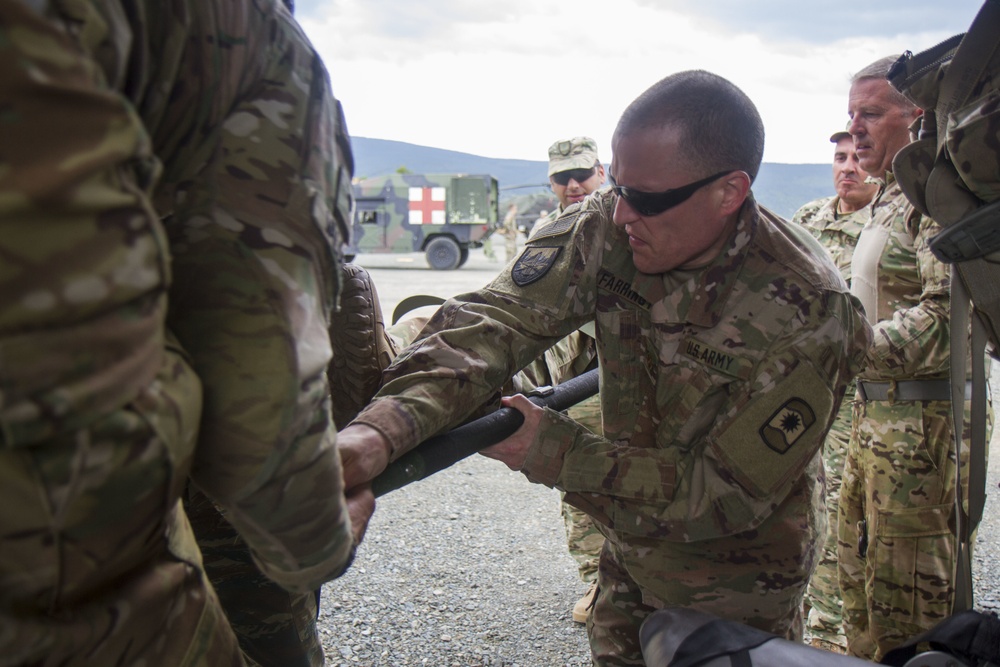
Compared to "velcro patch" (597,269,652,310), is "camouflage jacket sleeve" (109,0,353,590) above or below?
above

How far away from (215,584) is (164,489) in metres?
1.15

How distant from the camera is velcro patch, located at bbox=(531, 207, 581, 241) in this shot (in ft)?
6.99

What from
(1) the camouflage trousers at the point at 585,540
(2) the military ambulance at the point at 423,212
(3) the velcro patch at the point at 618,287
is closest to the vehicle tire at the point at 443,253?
(2) the military ambulance at the point at 423,212

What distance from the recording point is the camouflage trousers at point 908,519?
2818mm

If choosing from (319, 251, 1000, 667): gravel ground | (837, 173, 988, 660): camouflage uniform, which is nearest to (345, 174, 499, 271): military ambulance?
(319, 251, 1000, 667): gravel ground

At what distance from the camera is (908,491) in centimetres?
287

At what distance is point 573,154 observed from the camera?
532 cm

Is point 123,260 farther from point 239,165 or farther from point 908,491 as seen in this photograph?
point 908,491

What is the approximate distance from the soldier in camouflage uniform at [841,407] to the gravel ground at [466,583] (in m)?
0.86

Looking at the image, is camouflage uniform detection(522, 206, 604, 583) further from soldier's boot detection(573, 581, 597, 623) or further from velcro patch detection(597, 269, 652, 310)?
velcro patch detection(597, 269, 652, 310)

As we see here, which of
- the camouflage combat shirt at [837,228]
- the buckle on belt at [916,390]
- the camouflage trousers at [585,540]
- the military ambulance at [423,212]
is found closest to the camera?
the buckle on belt at [916,390]

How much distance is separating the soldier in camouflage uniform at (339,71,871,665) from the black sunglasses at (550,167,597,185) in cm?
322

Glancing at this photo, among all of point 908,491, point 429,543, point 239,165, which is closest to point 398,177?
point 429,543

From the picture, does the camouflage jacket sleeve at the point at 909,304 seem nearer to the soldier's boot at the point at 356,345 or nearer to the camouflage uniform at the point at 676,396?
the camouflage uniform at the point at 676,396
